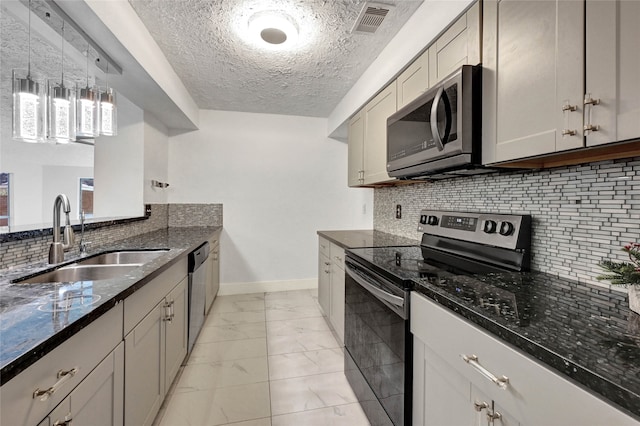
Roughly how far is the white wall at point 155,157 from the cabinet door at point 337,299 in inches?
81.7

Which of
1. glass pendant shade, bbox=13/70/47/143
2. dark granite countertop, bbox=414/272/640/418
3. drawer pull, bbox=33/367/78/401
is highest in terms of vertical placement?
glass pendant shade, bbox=13/70/47/143

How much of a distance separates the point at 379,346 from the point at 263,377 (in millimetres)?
1034

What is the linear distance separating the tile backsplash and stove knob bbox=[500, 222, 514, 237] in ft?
0.31

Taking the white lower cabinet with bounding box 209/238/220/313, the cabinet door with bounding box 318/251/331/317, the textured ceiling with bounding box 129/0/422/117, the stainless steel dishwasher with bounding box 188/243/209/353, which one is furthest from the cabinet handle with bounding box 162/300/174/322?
the textured ceiling with bounding box 129/0/422/117

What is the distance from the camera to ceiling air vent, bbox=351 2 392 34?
171 centimetres

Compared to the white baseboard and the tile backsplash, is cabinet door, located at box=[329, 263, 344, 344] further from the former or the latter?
the white baseboard

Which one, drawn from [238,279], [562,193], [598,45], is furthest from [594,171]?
[238,279]

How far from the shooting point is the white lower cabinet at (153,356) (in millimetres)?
1234

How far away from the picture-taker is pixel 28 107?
141cm

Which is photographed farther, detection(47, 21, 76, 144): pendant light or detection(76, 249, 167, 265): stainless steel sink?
detection(76, 249, 167, 265): stainless steel sink

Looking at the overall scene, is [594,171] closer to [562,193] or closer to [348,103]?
[562,193]

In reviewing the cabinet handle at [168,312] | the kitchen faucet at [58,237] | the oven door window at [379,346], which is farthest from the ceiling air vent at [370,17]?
the cabinet handle at [168,312]

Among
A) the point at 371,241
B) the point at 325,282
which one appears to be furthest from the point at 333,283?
the point at 371,241

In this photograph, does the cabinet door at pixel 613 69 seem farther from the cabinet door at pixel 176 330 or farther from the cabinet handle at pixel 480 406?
the cabinet door at pixel 176 330
